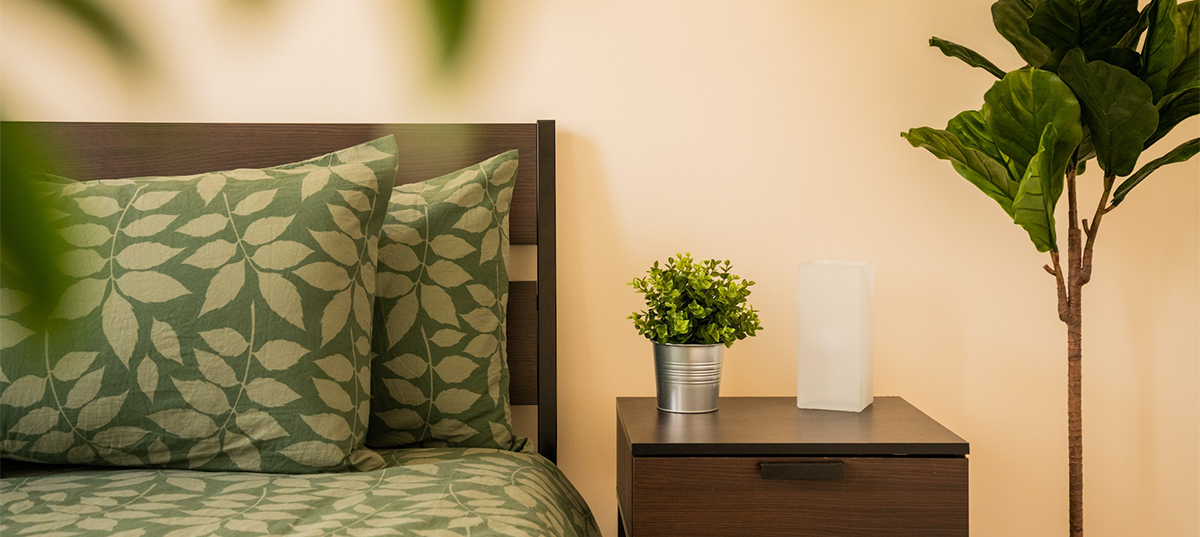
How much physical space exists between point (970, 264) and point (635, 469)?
2.71ft

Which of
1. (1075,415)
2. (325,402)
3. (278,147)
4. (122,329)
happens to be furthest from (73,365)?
(1075,415)

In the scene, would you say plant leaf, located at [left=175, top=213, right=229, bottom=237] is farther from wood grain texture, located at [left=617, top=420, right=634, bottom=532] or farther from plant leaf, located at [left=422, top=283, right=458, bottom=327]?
wood grain texture, located at [left=617, top=420, right=634, bottom=532]

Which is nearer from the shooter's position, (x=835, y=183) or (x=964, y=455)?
(x=964, y=455)

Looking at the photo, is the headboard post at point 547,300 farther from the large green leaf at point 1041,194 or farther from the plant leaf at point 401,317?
the large green leaf at point 1041,194

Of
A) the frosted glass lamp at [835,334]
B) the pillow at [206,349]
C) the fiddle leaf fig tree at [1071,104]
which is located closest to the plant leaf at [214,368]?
the pillow at [206,349]

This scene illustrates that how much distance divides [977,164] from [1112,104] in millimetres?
196

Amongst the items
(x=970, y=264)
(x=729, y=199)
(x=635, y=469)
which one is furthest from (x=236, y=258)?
(x=970, y=264)

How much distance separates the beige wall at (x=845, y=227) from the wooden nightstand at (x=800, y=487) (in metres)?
0.44

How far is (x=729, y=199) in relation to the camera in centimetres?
158

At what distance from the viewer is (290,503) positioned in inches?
37.3

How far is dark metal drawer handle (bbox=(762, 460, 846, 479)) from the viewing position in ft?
3.74

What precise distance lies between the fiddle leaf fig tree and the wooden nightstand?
15.6 inches

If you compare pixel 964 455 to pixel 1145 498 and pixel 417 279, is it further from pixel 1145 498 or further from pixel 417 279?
pixel 417 279

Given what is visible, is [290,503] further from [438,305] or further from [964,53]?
[964,53]
